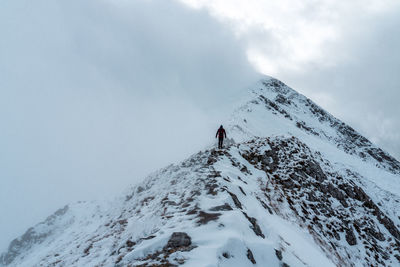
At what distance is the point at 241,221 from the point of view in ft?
25.2

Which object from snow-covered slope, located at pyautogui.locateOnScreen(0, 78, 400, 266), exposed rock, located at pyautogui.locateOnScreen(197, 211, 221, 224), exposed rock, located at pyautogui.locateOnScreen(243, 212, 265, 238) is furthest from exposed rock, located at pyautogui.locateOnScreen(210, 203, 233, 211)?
exposed rock, located at pyautogui.locateOnScreen(243, 212, 265, 238)

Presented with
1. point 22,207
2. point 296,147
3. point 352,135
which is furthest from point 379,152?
point 22,207

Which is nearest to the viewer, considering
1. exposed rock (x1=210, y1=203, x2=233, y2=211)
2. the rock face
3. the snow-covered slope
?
the rock face

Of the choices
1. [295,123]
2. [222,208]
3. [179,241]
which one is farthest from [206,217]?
[295,123]

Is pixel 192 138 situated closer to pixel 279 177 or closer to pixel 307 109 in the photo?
pixel 279 177

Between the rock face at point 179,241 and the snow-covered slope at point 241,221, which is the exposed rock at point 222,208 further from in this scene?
the rock face at point 179,241

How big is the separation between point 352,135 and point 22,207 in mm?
108095

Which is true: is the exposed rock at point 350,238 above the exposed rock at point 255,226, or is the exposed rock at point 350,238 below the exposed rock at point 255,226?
below

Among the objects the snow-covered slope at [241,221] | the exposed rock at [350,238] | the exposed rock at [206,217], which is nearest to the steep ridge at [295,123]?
the snow-covered slope at [241,221]

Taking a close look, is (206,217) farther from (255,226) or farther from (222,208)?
(255,226)

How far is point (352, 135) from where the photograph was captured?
244 ft

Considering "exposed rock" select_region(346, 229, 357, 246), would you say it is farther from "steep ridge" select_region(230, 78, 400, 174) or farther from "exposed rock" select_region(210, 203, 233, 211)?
"steep ridge" select_region(230, 78, 400, 174)

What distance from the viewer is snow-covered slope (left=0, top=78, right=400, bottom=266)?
6.66 metres

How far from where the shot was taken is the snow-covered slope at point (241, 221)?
6.66 metres
